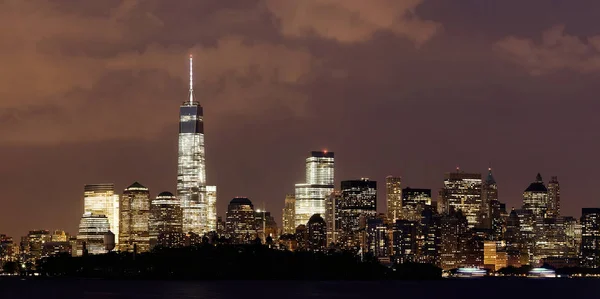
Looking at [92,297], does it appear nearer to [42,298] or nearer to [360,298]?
[42,298]

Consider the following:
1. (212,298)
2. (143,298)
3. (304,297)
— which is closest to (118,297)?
(143,298)

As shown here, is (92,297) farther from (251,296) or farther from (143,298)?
(251,296)

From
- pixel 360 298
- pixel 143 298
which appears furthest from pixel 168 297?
pixel 360 298

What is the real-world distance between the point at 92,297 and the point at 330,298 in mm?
39178

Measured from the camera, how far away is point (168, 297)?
19550cm

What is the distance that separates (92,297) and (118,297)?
14.8 feet

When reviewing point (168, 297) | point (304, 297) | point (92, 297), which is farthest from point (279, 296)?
point (92, 297)

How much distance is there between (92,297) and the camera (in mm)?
196750

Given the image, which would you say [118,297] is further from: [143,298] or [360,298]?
[360,298]

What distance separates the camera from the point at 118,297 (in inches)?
7712

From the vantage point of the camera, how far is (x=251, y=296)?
19850cm

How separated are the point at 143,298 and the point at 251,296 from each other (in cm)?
1785

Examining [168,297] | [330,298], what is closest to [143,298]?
[168,297]

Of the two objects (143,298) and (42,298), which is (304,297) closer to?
(143,298)
